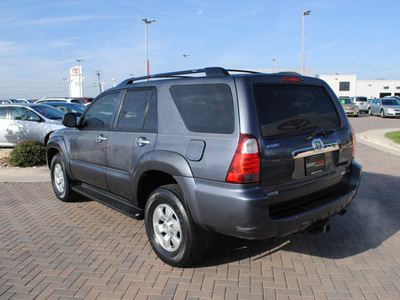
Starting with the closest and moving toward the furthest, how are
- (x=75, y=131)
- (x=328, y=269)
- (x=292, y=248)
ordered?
(x=328, y=269)
(x=292, y=248)
(x=75, y=131)

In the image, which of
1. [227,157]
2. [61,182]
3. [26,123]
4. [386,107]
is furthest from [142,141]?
[386,107]

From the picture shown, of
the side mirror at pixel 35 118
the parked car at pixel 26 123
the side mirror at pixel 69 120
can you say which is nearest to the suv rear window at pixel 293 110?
the side mirror at pixel 69 120

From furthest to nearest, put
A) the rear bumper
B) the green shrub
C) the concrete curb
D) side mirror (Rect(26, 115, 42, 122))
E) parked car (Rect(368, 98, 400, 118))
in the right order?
parked car (Rect(368, 98, 400, 118))
side mirror (Rect(26, 115, 42, 122))
the green shrub
the concrete curb
the rear bumper

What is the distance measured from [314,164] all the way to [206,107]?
117 cm

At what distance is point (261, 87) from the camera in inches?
126

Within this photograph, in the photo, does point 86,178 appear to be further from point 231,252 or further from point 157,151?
point 231,252

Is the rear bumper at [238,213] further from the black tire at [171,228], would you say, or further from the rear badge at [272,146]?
the rear badge at [272,146]

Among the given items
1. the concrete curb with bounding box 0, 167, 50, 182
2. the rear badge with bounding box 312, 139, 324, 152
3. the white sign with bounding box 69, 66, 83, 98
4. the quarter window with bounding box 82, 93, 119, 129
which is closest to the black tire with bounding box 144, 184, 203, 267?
the rear badge with bounding box 312, 139, 324, 152

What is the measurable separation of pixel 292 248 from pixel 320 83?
73.7 inches

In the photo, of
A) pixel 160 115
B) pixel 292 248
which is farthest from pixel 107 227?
pixel 292 248

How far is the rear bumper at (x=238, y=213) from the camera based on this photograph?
2908 millimetres

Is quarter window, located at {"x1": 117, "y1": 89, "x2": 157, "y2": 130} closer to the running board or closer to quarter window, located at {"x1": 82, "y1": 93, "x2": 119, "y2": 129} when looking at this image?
quarter window, located at {"x1": 82, "y1": 93, "x2": 119, "y2": 129}

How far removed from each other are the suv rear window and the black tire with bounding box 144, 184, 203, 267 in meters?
1.06

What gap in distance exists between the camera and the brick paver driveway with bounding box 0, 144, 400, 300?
3129 mm
